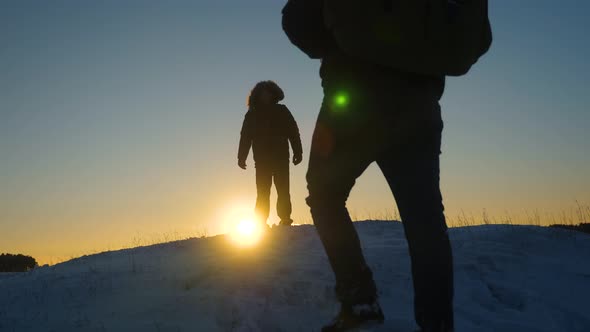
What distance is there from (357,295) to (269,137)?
18.9 feet

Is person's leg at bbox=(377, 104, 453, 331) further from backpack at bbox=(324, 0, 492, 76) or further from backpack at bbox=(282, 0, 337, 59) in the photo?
backpack at bbox=(282, 0, 337, 59)

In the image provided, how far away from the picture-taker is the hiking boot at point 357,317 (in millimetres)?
2752

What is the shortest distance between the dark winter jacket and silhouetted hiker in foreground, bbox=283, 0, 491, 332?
5.64 m

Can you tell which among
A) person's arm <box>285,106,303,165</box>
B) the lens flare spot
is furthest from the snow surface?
person's arm <box>285,106,303,165</box>

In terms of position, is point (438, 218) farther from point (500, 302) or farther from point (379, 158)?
point (500, 302)

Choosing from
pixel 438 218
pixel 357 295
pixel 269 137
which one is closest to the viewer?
pixel 438 218

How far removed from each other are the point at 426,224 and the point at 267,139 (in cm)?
604

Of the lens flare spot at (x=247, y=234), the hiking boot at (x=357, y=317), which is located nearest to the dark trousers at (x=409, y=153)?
the hiking boot at (x=357, y=317)

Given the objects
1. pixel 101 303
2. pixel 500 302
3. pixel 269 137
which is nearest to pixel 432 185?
pixel 500 302

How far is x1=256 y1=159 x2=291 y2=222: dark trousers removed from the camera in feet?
27.6

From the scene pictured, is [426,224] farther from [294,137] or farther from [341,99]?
[294,137]

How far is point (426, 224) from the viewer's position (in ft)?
7.96

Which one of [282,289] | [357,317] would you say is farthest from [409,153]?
[282,289]

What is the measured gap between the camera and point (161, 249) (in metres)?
6.75
